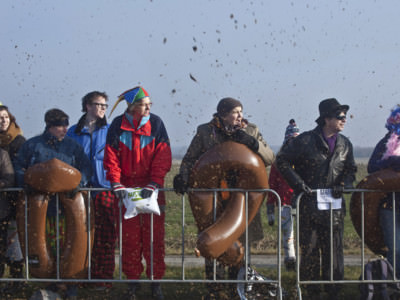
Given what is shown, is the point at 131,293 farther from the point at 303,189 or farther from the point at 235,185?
the point at 303,189

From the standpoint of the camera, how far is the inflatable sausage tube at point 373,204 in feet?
Answer: 16.5

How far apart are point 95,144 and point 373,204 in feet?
9.54

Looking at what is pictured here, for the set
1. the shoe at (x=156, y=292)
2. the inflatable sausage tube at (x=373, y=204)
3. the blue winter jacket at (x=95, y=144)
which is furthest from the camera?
the blue winter jacket at (x=95, y=144)

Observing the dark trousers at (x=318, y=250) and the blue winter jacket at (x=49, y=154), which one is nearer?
the blue winter jacket at (x=49, y=154)

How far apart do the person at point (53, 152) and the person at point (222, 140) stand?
3.30 feet

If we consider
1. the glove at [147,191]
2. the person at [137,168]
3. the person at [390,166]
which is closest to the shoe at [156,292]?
the person at [137,168]

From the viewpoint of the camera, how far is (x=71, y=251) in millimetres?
4957

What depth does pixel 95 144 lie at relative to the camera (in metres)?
5.71

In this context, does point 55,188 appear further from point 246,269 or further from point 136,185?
point 246,269

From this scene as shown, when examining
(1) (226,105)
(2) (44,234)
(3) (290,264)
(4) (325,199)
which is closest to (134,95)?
(1) (226,105)

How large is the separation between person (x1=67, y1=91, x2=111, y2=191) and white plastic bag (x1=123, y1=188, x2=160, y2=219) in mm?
743

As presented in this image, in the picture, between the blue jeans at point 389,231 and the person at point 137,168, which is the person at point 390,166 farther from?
the person at point 137,168

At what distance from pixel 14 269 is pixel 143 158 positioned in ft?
6.16

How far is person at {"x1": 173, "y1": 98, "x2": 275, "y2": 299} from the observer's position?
5.05 metres
